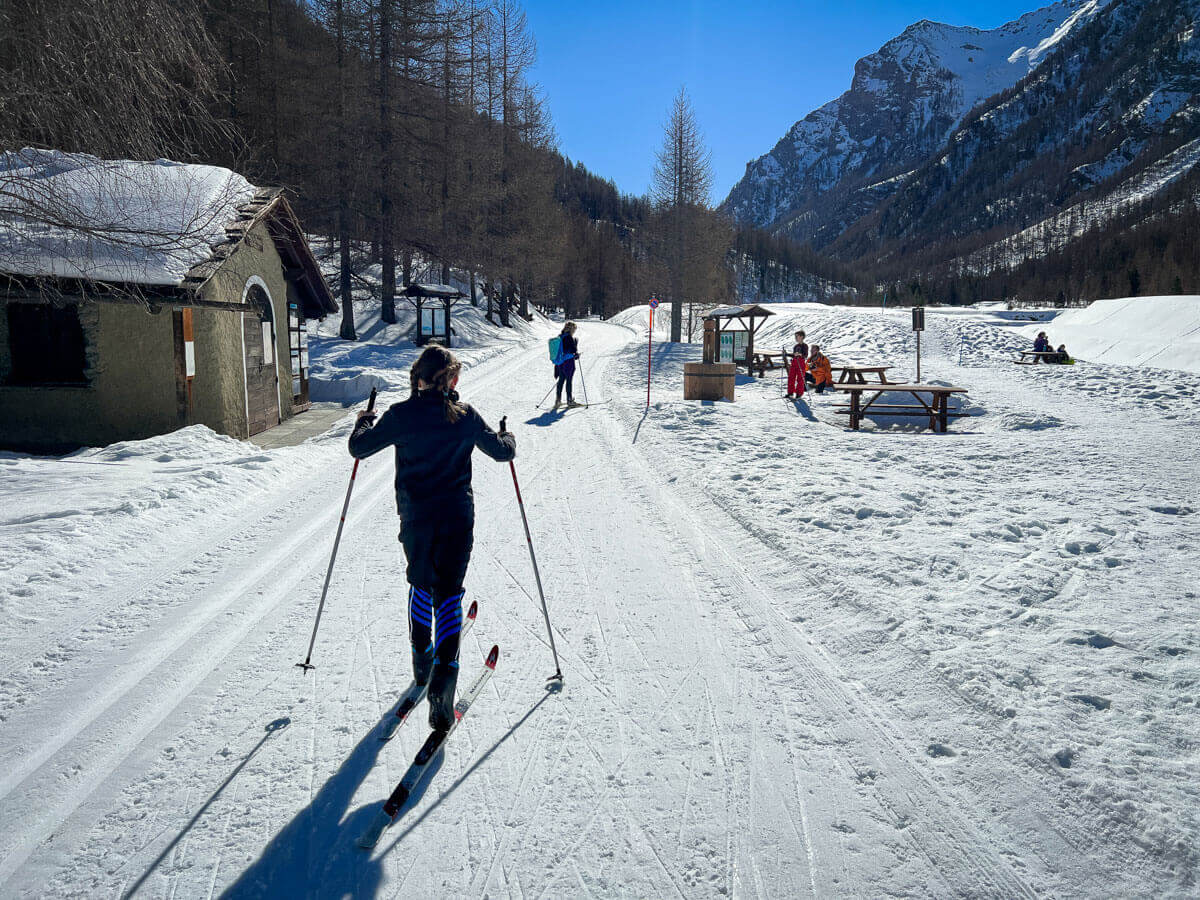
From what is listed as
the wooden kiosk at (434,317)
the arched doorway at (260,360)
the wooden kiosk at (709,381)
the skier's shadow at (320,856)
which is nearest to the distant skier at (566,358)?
the wooden kiosk at (709,381)

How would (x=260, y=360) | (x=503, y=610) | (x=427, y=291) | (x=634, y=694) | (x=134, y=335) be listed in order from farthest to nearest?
(x=427, y=291) < (x=260, y=360) < (x=134, y=335) < (x=503, y=610) < (x=634, y=694)

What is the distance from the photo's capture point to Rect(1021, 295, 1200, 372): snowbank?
20297mm

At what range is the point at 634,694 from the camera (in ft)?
12.4

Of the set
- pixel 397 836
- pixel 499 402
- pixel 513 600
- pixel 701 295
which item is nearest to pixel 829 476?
pixel 513 600

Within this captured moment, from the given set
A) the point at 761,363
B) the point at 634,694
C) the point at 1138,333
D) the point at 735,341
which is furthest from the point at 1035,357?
the point at 634,694

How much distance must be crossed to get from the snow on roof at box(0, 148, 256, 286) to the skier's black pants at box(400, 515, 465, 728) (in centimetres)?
527

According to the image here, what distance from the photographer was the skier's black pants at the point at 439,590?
3307 mm

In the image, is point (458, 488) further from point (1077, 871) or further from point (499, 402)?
point (499, 402)

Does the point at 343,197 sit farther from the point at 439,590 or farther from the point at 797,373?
the point at 439,590

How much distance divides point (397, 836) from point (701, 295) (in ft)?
116

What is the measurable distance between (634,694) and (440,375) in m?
2.07

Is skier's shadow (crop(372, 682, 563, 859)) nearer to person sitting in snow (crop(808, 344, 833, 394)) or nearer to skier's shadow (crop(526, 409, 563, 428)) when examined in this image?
skier's shadow (crop(526, 409, 563, 428))

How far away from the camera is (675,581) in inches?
214

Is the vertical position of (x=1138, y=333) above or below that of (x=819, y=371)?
above
